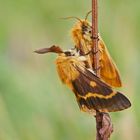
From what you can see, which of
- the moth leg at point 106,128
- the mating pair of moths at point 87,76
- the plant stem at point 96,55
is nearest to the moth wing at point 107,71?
the mating pair of moths at point 87,76

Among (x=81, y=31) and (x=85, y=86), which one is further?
(x=81, y=31)

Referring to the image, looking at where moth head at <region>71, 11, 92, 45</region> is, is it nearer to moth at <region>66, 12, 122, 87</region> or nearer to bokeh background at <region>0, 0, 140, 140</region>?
moth at <region>66, 12, 122, 87</region>

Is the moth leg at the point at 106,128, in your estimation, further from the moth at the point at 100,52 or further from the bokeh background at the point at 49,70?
the bokeh background at the point at 49,70

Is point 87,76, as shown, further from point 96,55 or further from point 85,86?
point 96,55

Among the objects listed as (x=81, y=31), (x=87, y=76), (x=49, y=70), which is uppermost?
(x=81, y=31)

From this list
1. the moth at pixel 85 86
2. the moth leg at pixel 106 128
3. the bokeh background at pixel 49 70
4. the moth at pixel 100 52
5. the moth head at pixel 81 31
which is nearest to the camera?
the moth leg at pixel 106 128

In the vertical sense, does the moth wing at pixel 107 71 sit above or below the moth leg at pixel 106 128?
above

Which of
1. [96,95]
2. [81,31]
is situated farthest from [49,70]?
[96,95]
